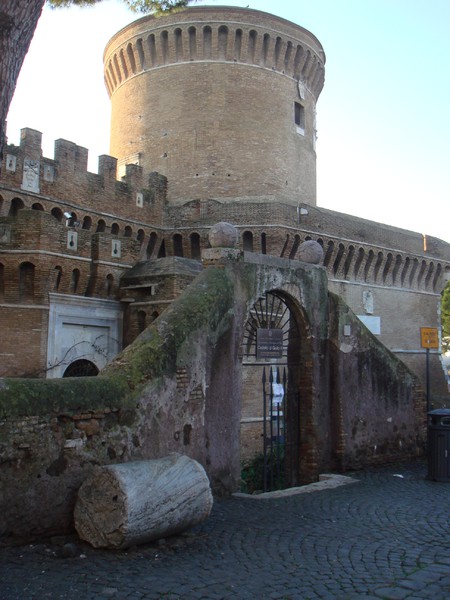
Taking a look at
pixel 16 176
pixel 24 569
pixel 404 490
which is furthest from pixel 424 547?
pixel 16 176

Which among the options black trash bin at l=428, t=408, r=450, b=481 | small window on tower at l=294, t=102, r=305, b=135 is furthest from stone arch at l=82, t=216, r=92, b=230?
black trash bin at l=428, t=408, r=450, b=481

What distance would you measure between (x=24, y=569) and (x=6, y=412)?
3.63 feet

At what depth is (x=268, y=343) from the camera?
8.16 meters

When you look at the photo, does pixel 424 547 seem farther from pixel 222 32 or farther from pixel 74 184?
pixel 222 32

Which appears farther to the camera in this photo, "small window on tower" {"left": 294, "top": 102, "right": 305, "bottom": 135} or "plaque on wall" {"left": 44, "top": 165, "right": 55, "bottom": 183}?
"small window on tower" {"left": 294, "top": 102, "right": 305, "bottom": 135}

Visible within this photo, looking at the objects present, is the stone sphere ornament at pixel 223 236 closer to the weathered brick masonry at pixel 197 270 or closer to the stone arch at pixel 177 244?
the weathered brick masonry at pixel 197 270

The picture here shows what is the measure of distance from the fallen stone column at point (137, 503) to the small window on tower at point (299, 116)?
1996cm

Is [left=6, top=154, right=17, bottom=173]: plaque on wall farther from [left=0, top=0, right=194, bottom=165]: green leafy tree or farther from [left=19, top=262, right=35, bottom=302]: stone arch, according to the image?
[left=0, top=0, right=194, bottom=165]: green leafy tree

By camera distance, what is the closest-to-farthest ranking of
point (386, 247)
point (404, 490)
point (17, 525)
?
point (17, 525), point (404, 490), point (386, 247)

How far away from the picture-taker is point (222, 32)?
72.7 feet

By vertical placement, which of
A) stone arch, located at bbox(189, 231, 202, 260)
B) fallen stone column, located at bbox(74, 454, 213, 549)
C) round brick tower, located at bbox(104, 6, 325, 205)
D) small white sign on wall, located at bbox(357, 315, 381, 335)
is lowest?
fallen stone column, located at bbox(74, 454, 213, 549)

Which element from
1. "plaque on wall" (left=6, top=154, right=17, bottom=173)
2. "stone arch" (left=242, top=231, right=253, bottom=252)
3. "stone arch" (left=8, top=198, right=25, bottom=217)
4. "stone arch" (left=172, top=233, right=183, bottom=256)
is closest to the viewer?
"plaque on wall" (left=6, top=154, right=17, bottom=173)

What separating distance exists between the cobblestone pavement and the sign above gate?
7.01 feet

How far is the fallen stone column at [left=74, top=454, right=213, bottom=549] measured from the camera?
473cm
